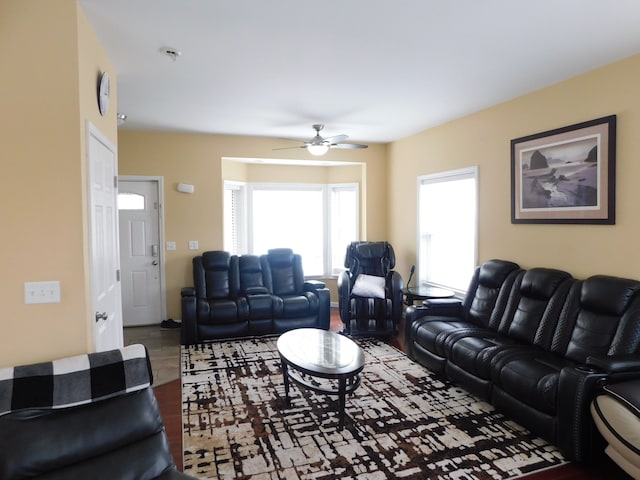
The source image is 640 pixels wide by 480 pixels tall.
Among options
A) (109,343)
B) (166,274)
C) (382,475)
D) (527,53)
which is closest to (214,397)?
(109,343)

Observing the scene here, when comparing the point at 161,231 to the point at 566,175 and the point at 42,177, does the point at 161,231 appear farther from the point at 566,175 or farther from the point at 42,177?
the point at 566,175

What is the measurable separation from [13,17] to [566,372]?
359cm

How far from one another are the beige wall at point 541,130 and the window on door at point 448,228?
0.48ft

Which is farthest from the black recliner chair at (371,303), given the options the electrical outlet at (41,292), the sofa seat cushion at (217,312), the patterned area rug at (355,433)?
the electrical outlet at (41,292)

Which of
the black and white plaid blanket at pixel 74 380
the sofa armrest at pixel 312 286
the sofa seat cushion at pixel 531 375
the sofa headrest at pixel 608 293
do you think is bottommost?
the sofa seat cushion at pixel 531 375

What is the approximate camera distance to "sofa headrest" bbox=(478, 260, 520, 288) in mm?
3955

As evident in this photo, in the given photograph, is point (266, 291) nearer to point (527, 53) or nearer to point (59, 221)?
point (59, 221)

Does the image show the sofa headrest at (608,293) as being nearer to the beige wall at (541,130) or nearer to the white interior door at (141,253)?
the beige wall at (541,130)

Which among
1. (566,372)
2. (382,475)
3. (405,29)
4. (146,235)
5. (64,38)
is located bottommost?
(382,475)

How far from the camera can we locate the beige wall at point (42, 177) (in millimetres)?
2028

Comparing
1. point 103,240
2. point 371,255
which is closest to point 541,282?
point 371,255

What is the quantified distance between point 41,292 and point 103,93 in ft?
4.36

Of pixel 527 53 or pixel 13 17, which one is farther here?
pixel 527 53

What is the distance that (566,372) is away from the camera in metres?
2.51
